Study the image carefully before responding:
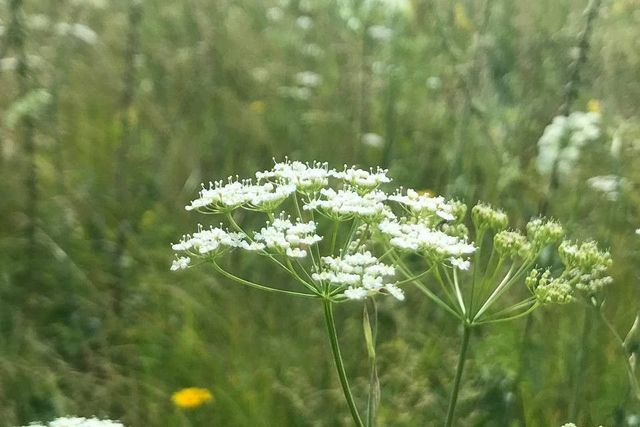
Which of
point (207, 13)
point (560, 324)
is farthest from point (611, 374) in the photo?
point (207, 13)

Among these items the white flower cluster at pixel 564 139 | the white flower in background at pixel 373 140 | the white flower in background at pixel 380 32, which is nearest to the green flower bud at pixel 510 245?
the white flower cluster at pixel 564 139

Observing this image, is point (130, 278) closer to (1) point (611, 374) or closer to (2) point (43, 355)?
(2) point (43, 355)

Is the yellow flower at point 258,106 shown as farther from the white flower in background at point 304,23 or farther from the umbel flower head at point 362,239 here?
the umbel flower head at point 362,239

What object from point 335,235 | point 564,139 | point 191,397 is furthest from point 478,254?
point 191,397

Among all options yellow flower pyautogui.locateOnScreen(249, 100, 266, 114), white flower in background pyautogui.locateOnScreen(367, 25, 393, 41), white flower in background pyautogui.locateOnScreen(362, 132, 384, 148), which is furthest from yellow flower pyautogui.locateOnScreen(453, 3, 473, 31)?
yellow flower pyautogui.locateOnScreen(249, 100, 266, 114)

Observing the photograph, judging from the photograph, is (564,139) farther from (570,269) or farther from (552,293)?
(552,293)

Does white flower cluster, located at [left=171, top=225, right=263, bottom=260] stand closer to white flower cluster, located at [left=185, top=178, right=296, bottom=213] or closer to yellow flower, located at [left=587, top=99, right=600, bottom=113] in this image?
white flower cluster, located at [left=185, top=178, right=296, bottom=213]
